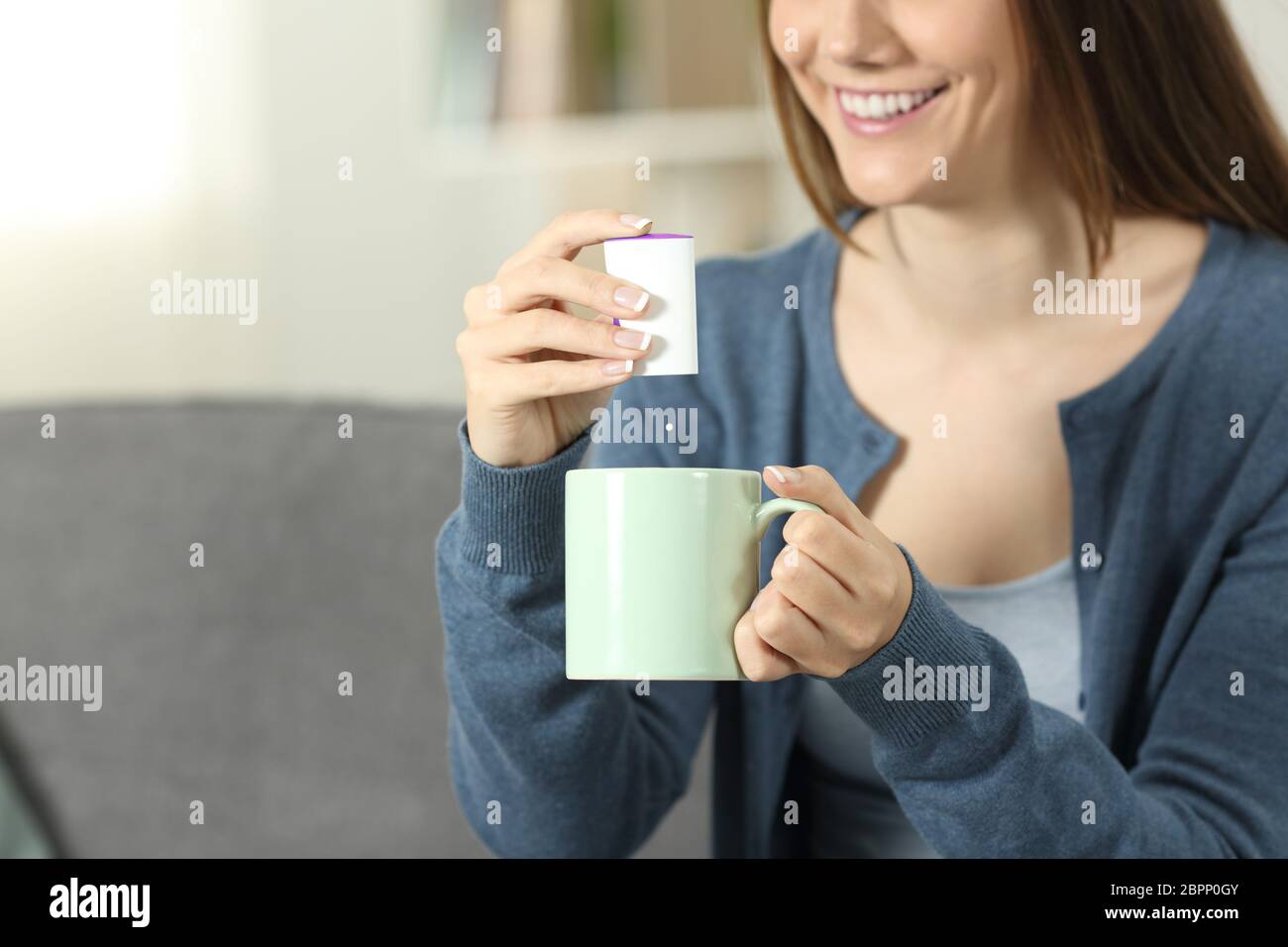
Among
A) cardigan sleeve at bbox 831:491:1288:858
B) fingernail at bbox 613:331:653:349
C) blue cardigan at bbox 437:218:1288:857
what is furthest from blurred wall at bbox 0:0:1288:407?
fingernail at bbox 613:331:653:349

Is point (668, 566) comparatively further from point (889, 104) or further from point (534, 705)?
point (889, 104)

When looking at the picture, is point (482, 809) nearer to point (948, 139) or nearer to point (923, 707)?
point (923, 707)

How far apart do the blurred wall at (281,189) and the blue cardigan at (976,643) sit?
3.90 ft

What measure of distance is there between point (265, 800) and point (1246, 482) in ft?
2.72

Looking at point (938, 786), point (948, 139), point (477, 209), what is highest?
point (477, 209)

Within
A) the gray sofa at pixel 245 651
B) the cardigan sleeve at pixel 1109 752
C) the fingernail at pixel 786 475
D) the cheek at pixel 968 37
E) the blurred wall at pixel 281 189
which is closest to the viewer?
the fingernail at pixel 786 475

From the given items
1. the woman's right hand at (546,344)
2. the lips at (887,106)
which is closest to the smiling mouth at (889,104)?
the lips at (887,106)

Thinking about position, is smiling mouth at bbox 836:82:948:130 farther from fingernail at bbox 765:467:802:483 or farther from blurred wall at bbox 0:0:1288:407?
blurred wall at bbox 0:0:1288:407

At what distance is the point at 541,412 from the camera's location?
765 mm

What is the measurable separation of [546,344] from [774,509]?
0.15 meters

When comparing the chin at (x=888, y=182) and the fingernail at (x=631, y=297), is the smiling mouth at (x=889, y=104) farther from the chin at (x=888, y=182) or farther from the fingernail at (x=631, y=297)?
the fingernail at (x=631, y=297)

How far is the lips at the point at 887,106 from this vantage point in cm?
91
